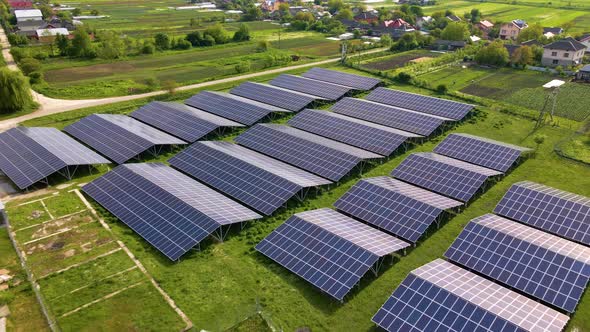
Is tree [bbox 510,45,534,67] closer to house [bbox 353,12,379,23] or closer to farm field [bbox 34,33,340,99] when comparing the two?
farm field [bbox 34,33,340,99]

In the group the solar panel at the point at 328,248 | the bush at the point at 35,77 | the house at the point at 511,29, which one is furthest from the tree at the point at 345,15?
the solar panel at the point at 328,248

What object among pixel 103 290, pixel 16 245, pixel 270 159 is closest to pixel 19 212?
pixel 16 245

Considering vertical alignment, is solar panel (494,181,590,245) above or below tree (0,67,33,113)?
below

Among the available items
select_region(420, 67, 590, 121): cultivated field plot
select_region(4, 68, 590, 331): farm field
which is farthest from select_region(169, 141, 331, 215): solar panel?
select_region(420, 67, 590, 121): cultivated field plot

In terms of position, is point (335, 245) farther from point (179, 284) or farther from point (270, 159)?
point (270, 159)

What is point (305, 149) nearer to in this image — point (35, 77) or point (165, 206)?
point (165, 206)
